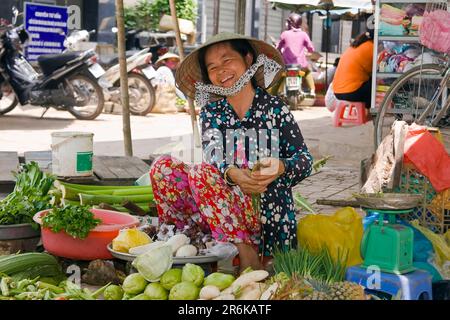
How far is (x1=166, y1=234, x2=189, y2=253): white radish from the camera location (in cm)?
310

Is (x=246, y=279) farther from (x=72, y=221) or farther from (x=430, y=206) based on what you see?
(x=430, y=206)

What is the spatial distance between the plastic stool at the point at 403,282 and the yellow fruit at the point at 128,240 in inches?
34.9

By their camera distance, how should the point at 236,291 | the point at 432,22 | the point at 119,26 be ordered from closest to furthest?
the point at 236,291
the point at 119,26
the point at 432,22

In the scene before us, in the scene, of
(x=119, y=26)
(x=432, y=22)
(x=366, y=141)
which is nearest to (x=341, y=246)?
(x=119, y=26)

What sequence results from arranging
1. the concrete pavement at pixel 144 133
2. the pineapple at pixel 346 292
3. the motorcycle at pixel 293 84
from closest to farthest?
the pineapple at pixel 346 292, the concrete pavement at pixel 144 133, the motorcycle at pixel 293 84

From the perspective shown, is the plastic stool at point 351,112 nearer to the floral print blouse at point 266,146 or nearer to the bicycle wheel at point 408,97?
the bicycle wheel at point 408,97

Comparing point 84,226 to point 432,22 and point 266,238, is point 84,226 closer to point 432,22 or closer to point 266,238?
point 266,238

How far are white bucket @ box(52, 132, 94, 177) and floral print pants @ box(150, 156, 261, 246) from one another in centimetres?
98

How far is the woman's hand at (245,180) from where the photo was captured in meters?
3.09

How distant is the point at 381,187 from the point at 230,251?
1080 millimetres

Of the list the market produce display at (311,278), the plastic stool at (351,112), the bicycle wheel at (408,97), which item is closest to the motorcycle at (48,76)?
the plastic stool at (351,112)

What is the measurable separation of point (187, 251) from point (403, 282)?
2.89 feet

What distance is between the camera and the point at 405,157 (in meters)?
3.76

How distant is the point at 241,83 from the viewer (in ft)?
10.9
